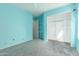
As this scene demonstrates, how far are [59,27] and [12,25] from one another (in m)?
3.33

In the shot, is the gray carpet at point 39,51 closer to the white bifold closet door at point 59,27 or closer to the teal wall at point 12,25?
the teal wall at point 12,25

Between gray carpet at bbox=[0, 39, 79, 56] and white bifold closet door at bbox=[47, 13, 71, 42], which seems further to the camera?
white bifold closet door at bbox=[47, 13, 71, 42]

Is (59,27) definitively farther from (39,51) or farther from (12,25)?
(39,51)

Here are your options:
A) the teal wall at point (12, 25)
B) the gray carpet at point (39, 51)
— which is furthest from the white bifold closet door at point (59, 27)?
the gray carpet at point (39, 51)

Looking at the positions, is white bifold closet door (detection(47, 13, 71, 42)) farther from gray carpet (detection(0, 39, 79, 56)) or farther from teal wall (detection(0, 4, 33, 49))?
gray carpet (detection(0, 39, 79, 56))

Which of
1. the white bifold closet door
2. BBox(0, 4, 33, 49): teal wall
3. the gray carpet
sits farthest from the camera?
the white bifold closet door

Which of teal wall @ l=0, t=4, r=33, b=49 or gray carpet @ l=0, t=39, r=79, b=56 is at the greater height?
teal wall @ l=0, t=4, r=33, b=49

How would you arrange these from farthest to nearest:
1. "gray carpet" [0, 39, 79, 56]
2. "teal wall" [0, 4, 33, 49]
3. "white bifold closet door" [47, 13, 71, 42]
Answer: "white bifold closet door" [47, 13, 71, 42] < "teal wall" [0, 4, 33, 49] < "gray carpet" [0, 39, 79, 56]

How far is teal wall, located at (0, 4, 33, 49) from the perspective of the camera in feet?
14.1

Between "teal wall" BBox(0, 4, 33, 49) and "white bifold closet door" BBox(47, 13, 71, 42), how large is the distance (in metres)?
1.77

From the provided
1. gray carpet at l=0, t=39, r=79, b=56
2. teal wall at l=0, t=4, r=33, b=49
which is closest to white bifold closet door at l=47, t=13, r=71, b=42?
teal wall at l=0, t=4, r=33, b=49

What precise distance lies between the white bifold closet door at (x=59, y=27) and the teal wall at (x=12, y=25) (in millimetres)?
1771

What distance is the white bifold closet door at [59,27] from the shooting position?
6047 mm

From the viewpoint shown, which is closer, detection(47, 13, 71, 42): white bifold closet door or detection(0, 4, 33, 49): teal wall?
detection(0, 4, 33, 49): teal wall
